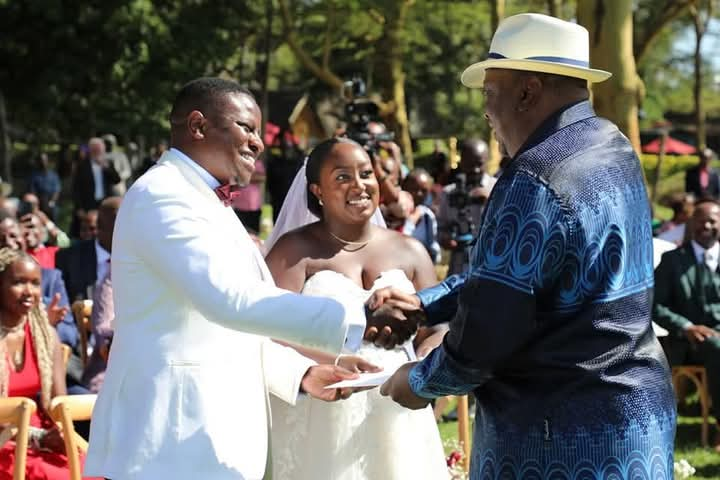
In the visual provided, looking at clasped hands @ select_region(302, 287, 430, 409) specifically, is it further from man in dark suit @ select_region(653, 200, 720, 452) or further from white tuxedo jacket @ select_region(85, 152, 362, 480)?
man in dark suit @ select_region(653, 200, 720, 452)

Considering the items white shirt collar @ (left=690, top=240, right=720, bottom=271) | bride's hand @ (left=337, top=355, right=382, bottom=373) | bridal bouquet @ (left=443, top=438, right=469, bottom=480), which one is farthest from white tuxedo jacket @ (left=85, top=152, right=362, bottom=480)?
white shirt collar @ (left=690, top=240, right=720, bottom=271)

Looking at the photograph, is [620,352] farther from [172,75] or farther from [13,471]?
[172,75]

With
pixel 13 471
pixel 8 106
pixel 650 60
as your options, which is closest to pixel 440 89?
pixel 650 60

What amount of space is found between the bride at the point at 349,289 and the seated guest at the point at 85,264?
422 cm

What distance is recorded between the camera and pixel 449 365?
3332mm

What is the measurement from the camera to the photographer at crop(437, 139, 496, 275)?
989 centimetres

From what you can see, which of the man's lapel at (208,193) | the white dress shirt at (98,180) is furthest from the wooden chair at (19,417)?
the white dress shirt at (98,180)

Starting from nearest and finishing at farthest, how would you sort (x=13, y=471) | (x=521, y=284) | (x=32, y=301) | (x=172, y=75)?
(x=521, y=284) < (x=13, y=471) < (x=32, y=301) < (x=172, y=75)

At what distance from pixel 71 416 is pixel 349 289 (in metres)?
1.49

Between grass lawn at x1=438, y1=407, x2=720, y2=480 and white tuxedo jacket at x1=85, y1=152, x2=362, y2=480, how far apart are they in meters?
4.01

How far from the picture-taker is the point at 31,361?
626cm

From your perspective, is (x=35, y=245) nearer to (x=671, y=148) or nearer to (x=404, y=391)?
(x=404, y=391)

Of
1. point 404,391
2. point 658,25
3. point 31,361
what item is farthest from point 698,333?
point 658,25

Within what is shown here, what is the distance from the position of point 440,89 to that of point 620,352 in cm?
5035
